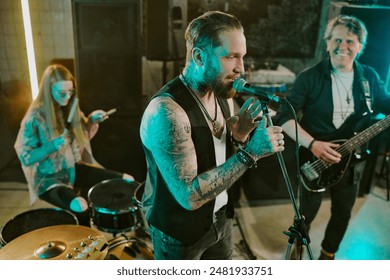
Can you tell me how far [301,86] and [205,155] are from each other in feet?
3.39

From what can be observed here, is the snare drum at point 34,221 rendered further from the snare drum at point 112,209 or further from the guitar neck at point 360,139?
the guitar neck at point 360,139

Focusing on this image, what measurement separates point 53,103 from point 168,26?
0.96 meters

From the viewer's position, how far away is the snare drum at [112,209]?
2.26 m

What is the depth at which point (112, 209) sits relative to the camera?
2.26 metres

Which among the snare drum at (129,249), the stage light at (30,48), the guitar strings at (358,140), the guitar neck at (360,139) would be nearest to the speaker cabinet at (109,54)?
the stage light at (30,48)

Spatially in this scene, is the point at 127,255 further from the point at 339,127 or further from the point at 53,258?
the point at 339,127

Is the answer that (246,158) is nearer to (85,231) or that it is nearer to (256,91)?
(256,91)

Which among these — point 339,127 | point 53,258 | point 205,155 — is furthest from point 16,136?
point 339,127

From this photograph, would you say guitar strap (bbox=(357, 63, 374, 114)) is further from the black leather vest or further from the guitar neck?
the black leather vest

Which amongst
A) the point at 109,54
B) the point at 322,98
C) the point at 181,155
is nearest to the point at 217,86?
the point at 181,155

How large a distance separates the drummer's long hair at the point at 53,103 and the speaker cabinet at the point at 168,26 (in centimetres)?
67

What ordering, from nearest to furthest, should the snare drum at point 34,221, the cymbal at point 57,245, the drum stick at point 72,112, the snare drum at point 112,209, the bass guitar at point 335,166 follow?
the cymbal at point 57,245, the snare drum at point 34,221, the snare drum at point 112,209, the bass guitar at point 335,166, the drum stick at point 72,112

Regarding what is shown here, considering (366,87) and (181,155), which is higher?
(366,87)
